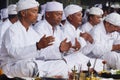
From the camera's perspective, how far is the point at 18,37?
6.98m

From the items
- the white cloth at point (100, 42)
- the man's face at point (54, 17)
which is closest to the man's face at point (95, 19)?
the white cloth at point (100, 42)

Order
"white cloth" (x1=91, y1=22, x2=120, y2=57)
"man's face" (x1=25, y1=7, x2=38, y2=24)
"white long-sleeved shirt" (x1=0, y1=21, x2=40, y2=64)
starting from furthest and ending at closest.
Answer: "white cloth" (x1=91, y1=22, x2=120, y2=57) < "man's face" (x1=25, y1=7, x2=38, y2=24) < "white long-sleeved shirt" (x1=0, y1=21, x2=40, y2=64)

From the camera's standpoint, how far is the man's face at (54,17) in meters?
8.10

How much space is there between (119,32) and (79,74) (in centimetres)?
402

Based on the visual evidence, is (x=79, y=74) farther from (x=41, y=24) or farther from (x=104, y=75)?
(x=41, y=24)

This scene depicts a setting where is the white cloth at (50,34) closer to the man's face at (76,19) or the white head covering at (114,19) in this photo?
the man's face at (76,19)

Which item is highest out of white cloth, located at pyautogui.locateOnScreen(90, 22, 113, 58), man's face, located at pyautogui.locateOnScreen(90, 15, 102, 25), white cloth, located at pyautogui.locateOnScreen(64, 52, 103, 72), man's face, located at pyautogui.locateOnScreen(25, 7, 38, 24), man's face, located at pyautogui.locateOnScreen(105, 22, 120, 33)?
man's face, located at pyautogui.locateOnScreen(25, 7, 38, 24)

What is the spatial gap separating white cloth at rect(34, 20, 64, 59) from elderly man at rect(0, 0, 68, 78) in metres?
0.43

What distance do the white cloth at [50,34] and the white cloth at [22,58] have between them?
0.56 metres

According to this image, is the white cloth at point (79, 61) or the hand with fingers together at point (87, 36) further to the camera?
the hand with fingers together at point (87, 36)

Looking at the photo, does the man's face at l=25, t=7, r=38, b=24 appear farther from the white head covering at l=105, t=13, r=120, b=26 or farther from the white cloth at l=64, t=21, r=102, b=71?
the white head covering at l=105, t=13, r=120, b=26

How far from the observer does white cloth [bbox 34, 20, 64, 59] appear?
7.73 metres

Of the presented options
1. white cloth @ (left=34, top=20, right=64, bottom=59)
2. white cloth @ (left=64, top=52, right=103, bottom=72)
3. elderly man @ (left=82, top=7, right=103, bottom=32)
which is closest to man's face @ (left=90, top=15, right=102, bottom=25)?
elderly man @ (left=82, top=7, right=103, bottom=32)

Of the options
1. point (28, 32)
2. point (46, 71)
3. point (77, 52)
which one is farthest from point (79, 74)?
point (77, 52)
